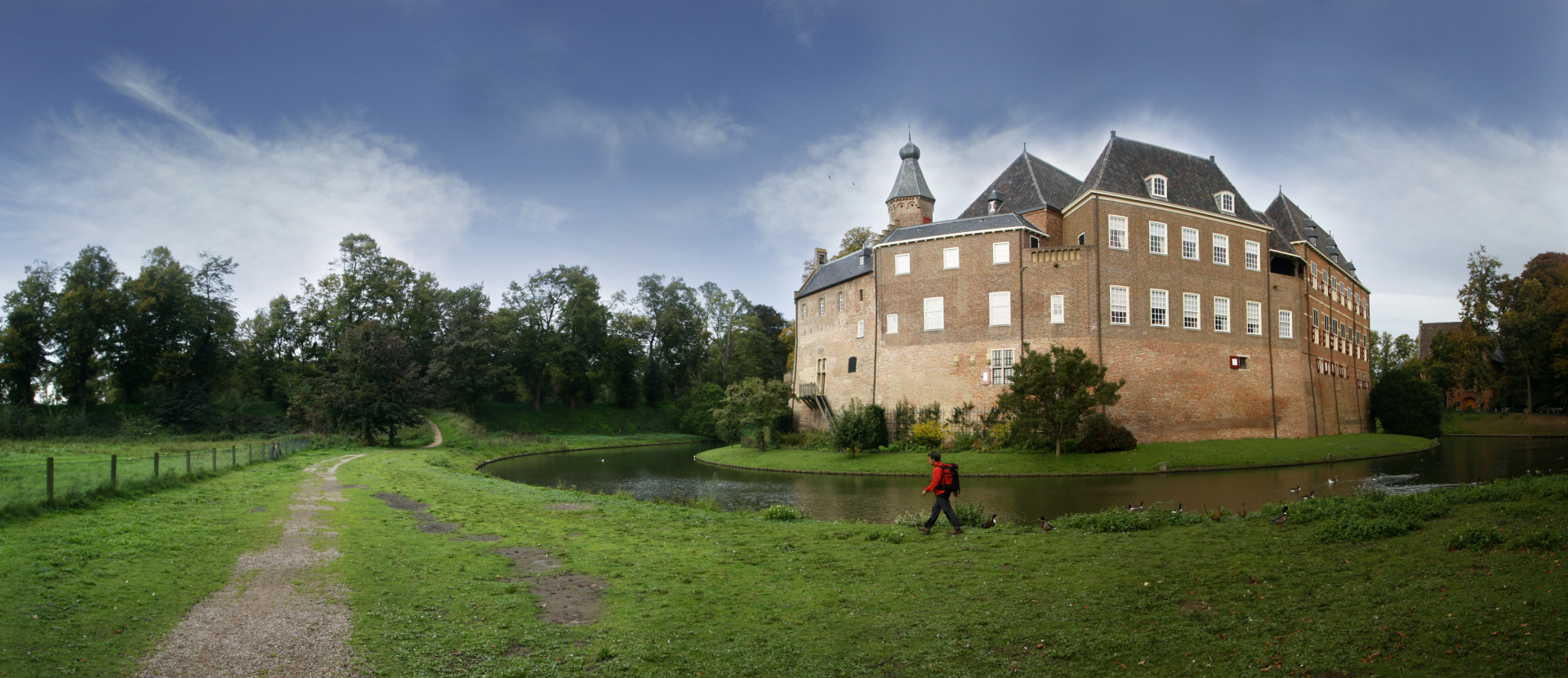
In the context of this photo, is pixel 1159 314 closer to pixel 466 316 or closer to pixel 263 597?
pixel 263 597

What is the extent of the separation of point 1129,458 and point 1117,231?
11488 millimetres

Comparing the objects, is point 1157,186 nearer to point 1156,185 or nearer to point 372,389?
point 1156,185

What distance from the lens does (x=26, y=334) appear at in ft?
147

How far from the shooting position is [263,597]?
828 cm

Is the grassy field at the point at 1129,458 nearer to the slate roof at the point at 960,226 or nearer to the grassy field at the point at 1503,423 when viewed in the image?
the slate roof at the point at 960,226

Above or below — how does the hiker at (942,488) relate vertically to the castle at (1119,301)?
below

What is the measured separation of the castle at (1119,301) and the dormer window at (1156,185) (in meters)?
0.06

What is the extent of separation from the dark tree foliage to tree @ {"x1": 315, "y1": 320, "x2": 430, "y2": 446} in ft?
182

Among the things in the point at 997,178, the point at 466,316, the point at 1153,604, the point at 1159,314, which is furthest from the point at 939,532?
the point at 466,316

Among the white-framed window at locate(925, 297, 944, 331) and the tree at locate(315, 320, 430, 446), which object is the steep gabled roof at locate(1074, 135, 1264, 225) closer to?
the white-framed window at locate(925, 297, 944, 331)

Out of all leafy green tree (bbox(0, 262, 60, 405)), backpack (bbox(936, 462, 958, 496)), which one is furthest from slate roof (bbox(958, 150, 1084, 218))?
leafy green tree (bbox(0, 262, 60, 405))

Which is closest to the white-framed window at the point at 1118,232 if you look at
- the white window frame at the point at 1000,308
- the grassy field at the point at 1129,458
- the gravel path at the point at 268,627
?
the white window frame at the point at 1000,308

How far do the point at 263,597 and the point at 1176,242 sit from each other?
38.0 metres

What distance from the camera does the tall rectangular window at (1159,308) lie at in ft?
117
